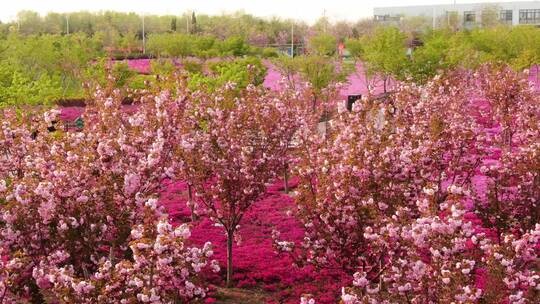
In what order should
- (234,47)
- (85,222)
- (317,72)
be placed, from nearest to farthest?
1. (85,222)
2. (317,72)
3. (234,47)

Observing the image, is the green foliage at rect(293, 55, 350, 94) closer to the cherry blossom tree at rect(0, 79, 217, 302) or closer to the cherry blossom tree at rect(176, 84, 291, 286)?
the cherry blossom tree at rect(176, 84, 291, 286)

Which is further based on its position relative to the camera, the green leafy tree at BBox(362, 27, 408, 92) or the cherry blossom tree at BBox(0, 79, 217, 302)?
the green leafy tree at BBox(362, 27, 408, 92)

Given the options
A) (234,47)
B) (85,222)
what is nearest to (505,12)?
(234,47)

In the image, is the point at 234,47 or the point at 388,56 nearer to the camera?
the point at 388,56


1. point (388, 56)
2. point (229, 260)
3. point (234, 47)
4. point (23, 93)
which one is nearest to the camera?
point (229, 260)

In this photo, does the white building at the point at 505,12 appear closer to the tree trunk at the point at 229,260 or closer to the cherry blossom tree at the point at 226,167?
the cherry blossom tree at the point at 226,167

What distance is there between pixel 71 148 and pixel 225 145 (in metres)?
3.83

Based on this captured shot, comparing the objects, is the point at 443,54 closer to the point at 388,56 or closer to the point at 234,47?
the point at 388,56

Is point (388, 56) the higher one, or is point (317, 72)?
point (388, 56)

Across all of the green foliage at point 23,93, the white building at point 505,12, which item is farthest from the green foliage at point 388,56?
the white building at point 505,12

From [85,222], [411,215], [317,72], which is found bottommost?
[411,215]

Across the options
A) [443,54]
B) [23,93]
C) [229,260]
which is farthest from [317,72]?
[229,260]

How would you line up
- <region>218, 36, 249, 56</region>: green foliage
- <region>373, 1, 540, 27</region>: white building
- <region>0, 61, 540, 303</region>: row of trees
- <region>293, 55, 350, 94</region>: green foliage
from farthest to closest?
<region>373, 1, 540, 27</region>: white building
<region>218, 36, 249, 56</region>: green foliage
<region>293, 55, 350, 94</region>: green foliage
<region>0, 61, 540, 303</region>: row of trees

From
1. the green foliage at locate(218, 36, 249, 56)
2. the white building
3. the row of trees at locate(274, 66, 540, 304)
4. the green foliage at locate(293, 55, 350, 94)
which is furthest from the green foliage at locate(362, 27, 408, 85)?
the white building
